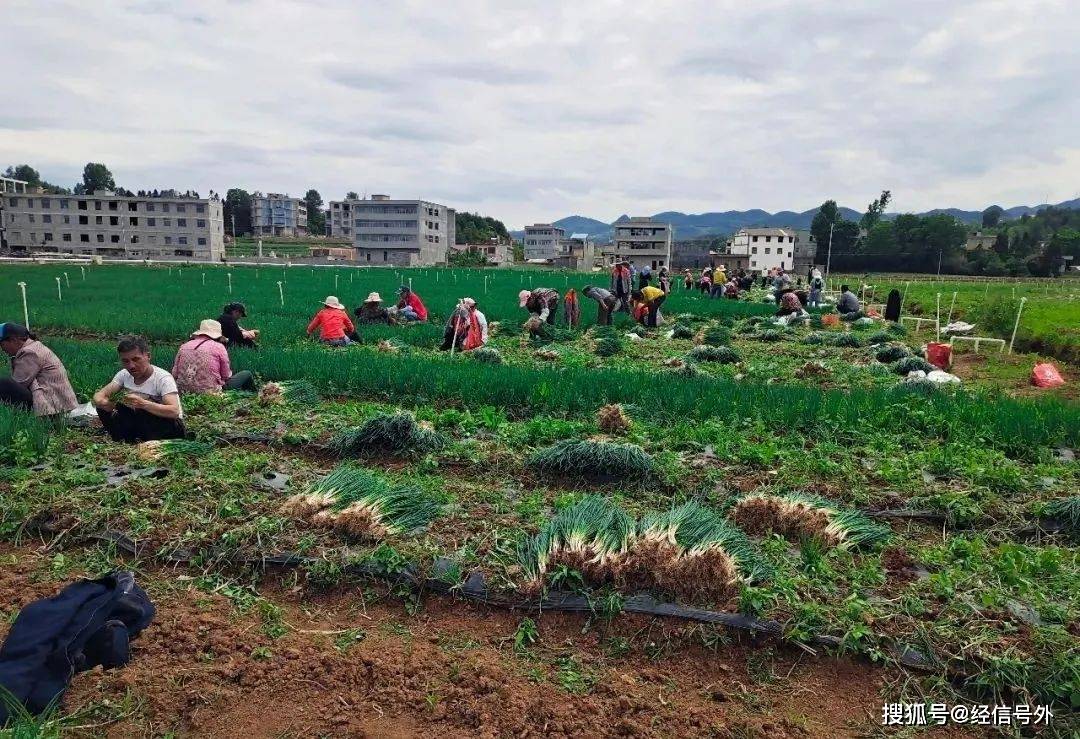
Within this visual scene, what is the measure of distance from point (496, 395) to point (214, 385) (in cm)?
305

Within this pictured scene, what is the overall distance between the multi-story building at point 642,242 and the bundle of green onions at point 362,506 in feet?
239

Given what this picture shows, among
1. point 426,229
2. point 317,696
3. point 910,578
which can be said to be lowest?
point 317,696

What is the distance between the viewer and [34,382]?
6125 millimetres

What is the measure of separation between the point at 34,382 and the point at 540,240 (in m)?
107

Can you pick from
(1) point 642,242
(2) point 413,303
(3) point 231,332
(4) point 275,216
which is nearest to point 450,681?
(3) point 231,332

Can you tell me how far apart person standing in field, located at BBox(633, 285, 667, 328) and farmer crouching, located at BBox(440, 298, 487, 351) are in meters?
5.07

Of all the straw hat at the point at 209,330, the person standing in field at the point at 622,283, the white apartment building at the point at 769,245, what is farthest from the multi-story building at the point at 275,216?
the straw hat at the point at 209,330

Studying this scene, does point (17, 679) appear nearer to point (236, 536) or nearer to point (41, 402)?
point (236, 536)

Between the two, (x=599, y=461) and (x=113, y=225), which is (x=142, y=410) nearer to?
Answer: (x=599, y=461)

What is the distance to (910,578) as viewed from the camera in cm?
355

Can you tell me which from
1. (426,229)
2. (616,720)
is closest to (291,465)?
(616,720)

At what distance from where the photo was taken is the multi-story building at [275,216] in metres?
107

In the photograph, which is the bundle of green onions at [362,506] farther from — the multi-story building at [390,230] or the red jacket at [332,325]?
the multi-story building at [390,230]

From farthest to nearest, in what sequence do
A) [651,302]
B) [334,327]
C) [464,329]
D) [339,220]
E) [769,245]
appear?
[339,220], [769,245], [651,302], [334,327], [464,329]
